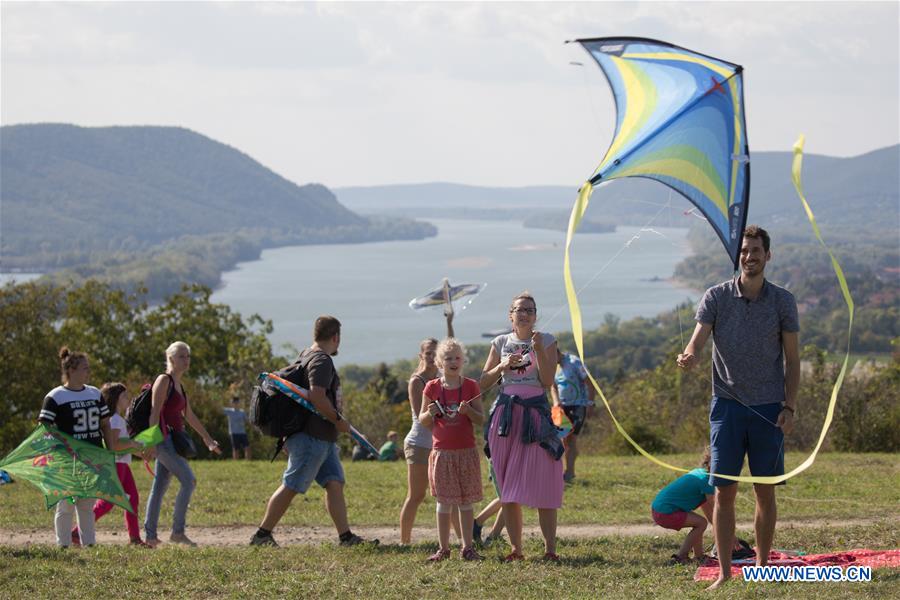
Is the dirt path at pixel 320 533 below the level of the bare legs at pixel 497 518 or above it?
below

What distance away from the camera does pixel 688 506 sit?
8008 millimetres

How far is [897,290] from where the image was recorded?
66.2 metres

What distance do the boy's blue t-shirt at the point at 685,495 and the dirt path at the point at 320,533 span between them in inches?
60.3

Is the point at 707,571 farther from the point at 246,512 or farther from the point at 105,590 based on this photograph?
the point at 246,512

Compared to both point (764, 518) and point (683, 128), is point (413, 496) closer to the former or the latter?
point (764, 518)

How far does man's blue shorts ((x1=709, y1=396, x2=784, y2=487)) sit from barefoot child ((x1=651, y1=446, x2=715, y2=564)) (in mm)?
1366

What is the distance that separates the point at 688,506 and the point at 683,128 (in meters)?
2.71

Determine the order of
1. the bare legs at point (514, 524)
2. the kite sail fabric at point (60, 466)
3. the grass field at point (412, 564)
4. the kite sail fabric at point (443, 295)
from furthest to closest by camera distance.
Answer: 1. the kite sail fabric at point (443, 295)
2. the kite sail fabric at point (60, 466)
3. the bare legs at point (514, 524)
4. the grass field at point (412, 564)

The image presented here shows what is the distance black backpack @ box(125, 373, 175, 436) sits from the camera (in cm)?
929

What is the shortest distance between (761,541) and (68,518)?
532 cm

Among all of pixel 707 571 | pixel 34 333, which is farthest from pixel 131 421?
pixel 34 333

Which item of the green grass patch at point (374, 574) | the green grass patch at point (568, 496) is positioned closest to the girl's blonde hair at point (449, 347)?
the green grass patch at point (374, 574)

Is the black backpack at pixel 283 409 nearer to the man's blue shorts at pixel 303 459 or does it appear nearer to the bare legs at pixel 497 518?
the man's blue shorts at pixel 303 459

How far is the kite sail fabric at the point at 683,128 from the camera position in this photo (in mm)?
7258
